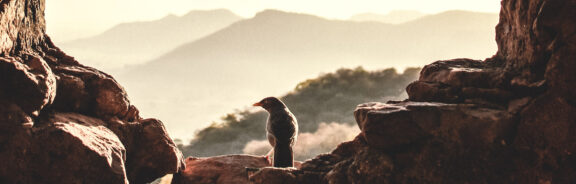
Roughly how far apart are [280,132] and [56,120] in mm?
3511

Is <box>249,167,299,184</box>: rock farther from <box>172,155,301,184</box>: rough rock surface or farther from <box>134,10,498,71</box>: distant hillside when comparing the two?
<box>134,10,498,71</box>: distant hillside

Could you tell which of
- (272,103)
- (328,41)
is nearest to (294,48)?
(328,41)

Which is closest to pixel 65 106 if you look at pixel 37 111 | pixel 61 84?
pixel 61 84

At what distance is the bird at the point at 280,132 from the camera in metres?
7.03

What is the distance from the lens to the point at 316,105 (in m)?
24.0

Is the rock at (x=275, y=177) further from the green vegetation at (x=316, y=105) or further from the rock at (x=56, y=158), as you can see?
the green vegetation at (x=316, y=105)

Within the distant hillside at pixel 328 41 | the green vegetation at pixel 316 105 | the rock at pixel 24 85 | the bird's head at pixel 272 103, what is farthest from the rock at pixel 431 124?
the distant hillside at pixel 328 41

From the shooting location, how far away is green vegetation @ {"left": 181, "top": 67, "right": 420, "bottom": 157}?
20906mm

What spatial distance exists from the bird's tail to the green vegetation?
41.0ft

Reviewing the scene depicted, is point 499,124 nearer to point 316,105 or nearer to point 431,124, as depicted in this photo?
point 431,124

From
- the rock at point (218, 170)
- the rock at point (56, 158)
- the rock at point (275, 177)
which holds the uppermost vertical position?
the rock at point (56, 158)

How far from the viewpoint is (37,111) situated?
4.40 m

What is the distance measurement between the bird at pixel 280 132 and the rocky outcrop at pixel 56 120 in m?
1.77

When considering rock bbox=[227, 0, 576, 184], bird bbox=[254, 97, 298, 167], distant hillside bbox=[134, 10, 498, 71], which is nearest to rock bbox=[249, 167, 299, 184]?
rock bbox=[227, 0, 576, 184]
